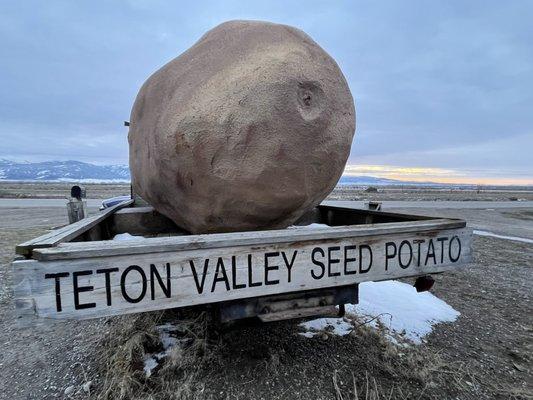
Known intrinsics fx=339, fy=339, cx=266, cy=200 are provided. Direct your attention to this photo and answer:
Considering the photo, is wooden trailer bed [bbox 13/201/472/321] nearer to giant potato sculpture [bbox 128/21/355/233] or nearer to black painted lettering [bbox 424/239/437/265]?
black painted lettering [bbox 424/239/437/265]

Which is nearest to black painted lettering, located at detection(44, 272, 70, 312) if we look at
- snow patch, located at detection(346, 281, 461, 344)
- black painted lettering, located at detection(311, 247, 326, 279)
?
black painted lettering, located at detection(311, 247, 326, 279)

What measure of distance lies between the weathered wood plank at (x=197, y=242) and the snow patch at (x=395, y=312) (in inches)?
51.5

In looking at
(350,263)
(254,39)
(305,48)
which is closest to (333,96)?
(305,48)

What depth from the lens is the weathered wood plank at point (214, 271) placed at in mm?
1378

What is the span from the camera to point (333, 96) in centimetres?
215

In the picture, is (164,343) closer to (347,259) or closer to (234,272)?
(234,272)

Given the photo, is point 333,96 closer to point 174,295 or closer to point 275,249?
point 275,249

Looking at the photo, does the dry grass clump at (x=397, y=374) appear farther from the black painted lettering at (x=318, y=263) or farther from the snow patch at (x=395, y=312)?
the black painted lettering at (x=318, y=263)

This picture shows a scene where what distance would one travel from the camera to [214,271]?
63.1 inches

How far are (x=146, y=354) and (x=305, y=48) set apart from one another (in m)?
2.38

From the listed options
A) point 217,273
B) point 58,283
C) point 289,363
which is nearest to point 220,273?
point 217,273

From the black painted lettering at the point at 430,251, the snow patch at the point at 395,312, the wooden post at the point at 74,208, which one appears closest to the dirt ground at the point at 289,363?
the snow patch at the point at 395,312

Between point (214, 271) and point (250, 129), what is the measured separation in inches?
32.3

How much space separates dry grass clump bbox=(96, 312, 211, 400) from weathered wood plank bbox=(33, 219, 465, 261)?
1053mm
